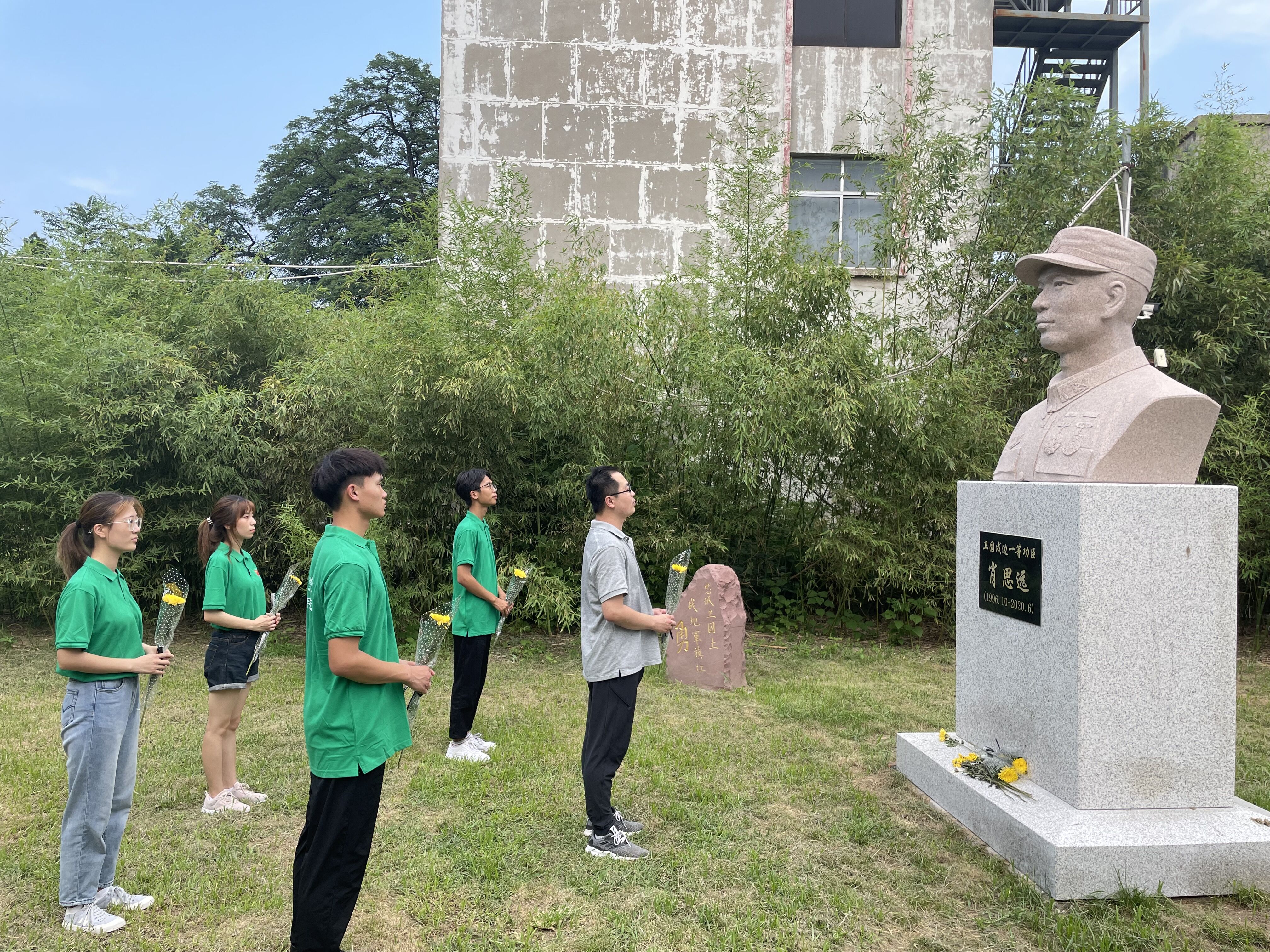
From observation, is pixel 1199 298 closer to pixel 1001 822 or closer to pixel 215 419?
pixel 1001 822

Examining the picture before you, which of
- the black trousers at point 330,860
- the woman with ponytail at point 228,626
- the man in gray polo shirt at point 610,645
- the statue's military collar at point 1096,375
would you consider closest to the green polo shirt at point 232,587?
the woman with ponytail at point 228,626

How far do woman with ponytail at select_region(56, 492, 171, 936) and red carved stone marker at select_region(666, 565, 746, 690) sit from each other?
11.1ft

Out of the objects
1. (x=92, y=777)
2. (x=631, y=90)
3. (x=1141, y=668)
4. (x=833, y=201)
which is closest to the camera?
(x=92, y=777)

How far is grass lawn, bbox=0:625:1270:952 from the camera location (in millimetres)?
2447

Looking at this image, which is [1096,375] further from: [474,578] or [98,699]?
[98,699]

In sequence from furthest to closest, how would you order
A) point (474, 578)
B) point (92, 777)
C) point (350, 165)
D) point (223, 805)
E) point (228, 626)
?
1. point (350, 165)
2. point (474, 578)
3. point (223, 805)
4. point (228, 626)
5. point (92, 777)

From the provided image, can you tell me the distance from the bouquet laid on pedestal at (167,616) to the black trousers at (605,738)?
1.32 meters

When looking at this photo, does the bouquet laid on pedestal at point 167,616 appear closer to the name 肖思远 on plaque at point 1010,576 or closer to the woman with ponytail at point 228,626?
the woman with ponytail at point 228,626

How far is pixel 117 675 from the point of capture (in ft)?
8.04

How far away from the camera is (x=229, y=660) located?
3211 mm

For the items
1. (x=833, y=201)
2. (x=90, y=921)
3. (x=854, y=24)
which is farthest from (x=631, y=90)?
(x=90, y=921)

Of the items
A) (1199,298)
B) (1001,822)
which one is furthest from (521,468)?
(1199,298)

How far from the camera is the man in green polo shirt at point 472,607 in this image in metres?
3.88

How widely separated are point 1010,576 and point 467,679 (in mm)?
2331
